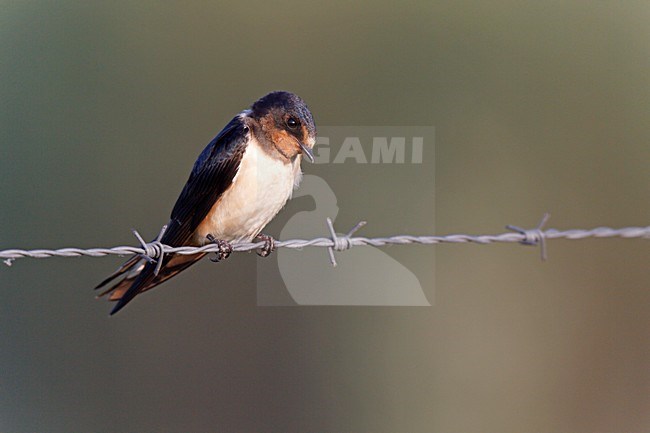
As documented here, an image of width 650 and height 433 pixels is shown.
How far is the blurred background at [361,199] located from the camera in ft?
23.3

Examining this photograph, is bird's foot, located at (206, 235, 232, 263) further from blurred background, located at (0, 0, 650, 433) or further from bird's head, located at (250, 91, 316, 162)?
blurred background, located at (0, 0, 650, 433)

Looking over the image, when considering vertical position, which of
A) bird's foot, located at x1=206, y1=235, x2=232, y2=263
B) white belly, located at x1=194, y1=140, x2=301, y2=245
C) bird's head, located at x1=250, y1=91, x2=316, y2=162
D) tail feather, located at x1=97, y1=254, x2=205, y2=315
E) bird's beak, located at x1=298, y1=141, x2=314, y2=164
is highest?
bird's head, located at x1=250, y1=91, x2=316, y2=162

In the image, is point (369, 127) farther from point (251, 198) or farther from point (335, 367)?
point (251, 198)

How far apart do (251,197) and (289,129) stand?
42 centimetres

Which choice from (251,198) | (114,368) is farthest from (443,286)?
(251,198)

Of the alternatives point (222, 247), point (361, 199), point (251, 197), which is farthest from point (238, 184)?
point (361, 199)

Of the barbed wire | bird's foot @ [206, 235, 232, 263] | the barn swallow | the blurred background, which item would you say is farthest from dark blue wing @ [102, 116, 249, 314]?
the blurred background

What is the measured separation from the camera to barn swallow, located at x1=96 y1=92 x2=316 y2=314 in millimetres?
3898

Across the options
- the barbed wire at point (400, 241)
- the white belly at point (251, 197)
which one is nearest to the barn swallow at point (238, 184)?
the white belly at point (251, 197)

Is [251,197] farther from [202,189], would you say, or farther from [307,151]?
[307,151]

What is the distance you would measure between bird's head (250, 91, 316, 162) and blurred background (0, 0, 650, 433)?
2.40m

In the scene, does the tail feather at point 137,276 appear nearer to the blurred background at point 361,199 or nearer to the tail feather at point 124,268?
the tail feather at point 124,268

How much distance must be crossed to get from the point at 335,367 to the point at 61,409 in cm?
259

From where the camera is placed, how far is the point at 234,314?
7559 millimetres
